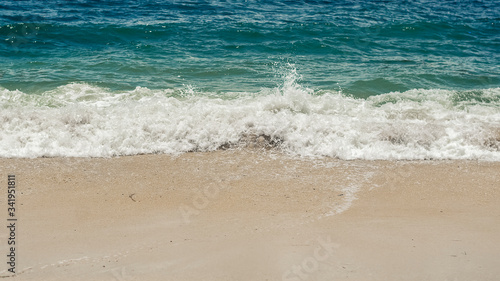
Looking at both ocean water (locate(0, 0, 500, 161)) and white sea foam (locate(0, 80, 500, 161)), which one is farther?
ocean water (locate(0, 0, 500, 161))

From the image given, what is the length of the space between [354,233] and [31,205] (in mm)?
3397

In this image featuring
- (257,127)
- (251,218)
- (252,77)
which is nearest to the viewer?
(251,218)

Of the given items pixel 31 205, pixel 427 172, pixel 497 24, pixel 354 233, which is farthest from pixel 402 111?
pixel 497 24

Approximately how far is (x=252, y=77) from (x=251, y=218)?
5541mm

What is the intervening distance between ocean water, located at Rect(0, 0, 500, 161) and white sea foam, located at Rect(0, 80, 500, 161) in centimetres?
2

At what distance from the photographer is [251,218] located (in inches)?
183

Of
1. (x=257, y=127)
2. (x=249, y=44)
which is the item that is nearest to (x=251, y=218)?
(x=257, y=127)

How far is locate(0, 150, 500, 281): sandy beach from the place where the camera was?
12.6ft

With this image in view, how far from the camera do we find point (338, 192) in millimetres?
5203

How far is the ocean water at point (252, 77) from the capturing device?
21.3ft

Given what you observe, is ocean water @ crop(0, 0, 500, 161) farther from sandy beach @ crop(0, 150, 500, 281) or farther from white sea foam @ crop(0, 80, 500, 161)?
sandy beach @ crop(0, 150, 500, 281)

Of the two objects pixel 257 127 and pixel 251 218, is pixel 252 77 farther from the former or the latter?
pixel 251 218

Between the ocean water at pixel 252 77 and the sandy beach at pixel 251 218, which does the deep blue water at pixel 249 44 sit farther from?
the sandy beach at pixel 251 218

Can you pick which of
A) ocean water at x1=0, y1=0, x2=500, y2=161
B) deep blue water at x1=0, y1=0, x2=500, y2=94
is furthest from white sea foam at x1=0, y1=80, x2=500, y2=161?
deep blue water at x1=0, y1=0, x2=500, y2=94
